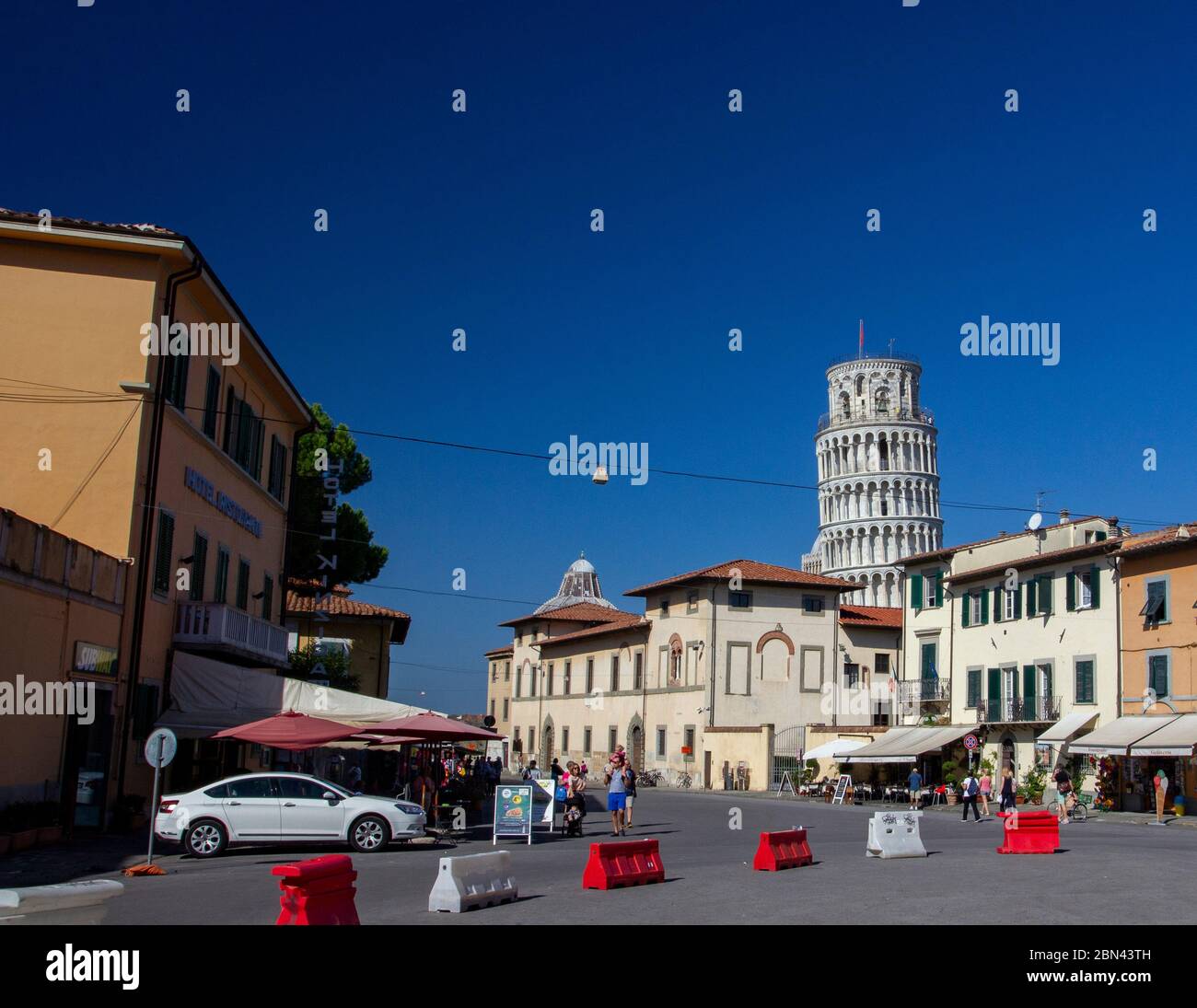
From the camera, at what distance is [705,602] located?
5984 centimetres

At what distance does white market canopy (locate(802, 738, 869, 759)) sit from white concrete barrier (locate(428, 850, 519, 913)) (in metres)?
36.5

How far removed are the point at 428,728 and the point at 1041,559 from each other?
2757 centimetres

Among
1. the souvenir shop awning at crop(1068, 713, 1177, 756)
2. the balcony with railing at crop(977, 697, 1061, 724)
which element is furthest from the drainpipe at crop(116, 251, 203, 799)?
the balcony with railing at crop(977, 697, 1061, 724)

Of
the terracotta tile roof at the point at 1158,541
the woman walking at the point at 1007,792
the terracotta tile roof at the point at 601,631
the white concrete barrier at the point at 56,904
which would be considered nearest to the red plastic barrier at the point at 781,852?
the white concrete barrier at the point at 56,904

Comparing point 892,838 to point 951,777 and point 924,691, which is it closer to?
point 951,777

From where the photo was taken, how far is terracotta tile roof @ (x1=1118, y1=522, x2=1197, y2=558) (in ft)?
127

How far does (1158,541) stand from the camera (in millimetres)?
39594

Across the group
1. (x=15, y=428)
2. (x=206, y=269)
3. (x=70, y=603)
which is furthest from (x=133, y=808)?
(x=206, y=269)

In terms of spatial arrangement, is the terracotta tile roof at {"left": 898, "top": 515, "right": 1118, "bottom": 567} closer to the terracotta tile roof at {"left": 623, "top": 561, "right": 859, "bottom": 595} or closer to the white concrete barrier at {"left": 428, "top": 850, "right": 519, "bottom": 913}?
the terracotta tile roof at {"left": 623, "top": 561, "right": 859, "bottom": 595}

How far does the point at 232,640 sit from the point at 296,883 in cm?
1788

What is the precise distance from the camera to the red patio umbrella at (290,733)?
23.0 meters

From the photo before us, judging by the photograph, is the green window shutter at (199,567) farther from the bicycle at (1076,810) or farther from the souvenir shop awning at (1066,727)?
the souvenir shop awning at (1066,727)

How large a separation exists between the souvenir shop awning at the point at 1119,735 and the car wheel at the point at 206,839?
2733cm
